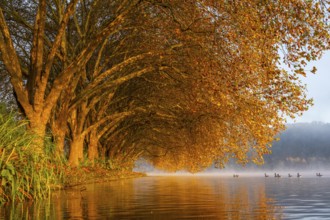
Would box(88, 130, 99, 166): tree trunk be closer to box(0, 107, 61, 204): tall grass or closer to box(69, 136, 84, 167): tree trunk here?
box(69, 136, 84, 167): tree trunk

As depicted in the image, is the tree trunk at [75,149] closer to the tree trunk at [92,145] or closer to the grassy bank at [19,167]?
the tree trunk at [92,145]

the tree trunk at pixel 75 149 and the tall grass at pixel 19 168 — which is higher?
the tree trunk at pixel 75 149

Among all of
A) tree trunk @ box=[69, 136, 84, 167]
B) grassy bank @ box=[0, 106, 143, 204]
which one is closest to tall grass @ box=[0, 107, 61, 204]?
grassy bank @ box=[0, 106, 143, 204]

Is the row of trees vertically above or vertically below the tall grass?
above

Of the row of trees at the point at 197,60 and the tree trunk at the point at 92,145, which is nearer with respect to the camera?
the row of trees at the point at 197,60

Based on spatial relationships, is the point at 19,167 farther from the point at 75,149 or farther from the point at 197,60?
the point at 75,149

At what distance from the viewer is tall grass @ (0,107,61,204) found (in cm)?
1467

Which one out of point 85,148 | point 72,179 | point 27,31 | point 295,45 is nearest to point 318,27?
point 295,45

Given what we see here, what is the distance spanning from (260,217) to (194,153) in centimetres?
3464

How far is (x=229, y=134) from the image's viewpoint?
116 ft

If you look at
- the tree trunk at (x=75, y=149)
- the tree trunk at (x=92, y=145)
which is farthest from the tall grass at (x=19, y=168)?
the tree trunk at (x=92, y=145)

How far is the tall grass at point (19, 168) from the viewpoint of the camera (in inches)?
578

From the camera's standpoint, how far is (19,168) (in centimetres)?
1546

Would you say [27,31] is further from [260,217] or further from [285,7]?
[260,217]
